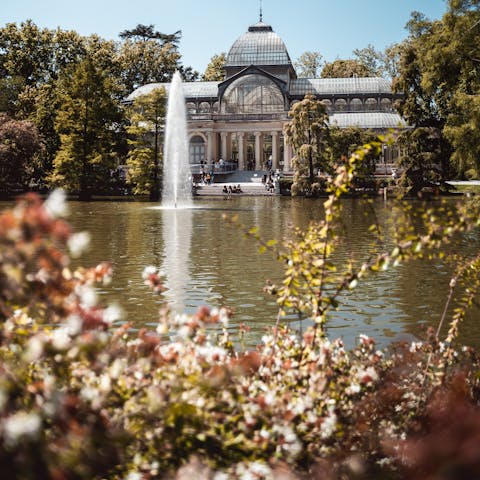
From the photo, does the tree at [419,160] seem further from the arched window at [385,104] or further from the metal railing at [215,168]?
the arched window at [385,104]

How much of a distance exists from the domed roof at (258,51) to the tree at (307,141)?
27.7 metres

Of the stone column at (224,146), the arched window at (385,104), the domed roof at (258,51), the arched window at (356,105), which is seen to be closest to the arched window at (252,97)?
the stone column at (224,146)

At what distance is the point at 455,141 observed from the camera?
24.0 metres

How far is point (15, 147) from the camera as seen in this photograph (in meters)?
54.0

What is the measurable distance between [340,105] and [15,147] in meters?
35.7

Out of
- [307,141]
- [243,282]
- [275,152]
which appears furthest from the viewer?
[275,152]

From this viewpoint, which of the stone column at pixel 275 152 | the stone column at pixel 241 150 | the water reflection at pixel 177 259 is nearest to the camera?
the water reflection at pixel 177 259

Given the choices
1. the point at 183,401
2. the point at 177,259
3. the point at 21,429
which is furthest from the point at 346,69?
the point at 21,429

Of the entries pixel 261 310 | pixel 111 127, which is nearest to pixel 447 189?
pixel 111 127

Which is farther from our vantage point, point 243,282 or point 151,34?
point 151,34

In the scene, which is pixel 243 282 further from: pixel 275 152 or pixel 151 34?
pixel 151 34

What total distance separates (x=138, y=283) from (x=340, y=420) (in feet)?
33.6

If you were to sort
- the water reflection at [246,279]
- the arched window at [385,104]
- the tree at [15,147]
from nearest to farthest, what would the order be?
the water reflection at [246,279], the tree at [15,147], the arched window at [385,104]

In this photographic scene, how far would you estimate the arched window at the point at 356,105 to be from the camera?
243ft
